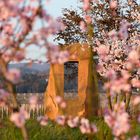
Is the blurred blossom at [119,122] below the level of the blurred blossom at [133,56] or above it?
below

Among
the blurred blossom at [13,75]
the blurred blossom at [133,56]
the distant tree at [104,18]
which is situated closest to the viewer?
the blurred blossom at [13,75]

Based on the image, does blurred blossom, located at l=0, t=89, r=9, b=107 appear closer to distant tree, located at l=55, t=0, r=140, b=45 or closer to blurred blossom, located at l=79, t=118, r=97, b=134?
blurred blossom, located at l=79, t=118, r=97, b=134

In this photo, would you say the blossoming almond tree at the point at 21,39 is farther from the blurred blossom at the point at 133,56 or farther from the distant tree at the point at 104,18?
the distant tree at the point at 104,18

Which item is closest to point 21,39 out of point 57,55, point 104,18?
point 57,55

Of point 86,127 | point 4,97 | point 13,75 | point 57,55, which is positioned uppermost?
point 57,55

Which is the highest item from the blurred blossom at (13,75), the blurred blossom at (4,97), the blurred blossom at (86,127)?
the blurred blossom at (13,75)

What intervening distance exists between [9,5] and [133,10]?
16683 mm

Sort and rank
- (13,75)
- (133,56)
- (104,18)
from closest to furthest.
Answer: (13,75), (133,56), (104,18)

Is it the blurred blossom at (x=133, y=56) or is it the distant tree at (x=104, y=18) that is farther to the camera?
the distant tree at (x=104, y=18)

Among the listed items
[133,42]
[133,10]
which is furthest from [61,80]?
[133,10]

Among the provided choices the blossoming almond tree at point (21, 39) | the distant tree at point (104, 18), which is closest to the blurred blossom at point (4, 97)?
the blossoming almond tree at point (21, 39)

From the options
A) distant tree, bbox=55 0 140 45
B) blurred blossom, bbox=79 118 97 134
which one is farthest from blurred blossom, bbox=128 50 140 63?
distant tree, bbox=55 0 140 45

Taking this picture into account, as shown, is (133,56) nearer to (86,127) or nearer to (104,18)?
(86,127)

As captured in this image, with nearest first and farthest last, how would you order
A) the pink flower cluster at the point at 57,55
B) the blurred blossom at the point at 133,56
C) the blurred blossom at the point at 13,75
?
the blurred blossom at the point at 13,75, the pink flower cluster at the point at 57,55, the blurred blossom at the point at 133,56
